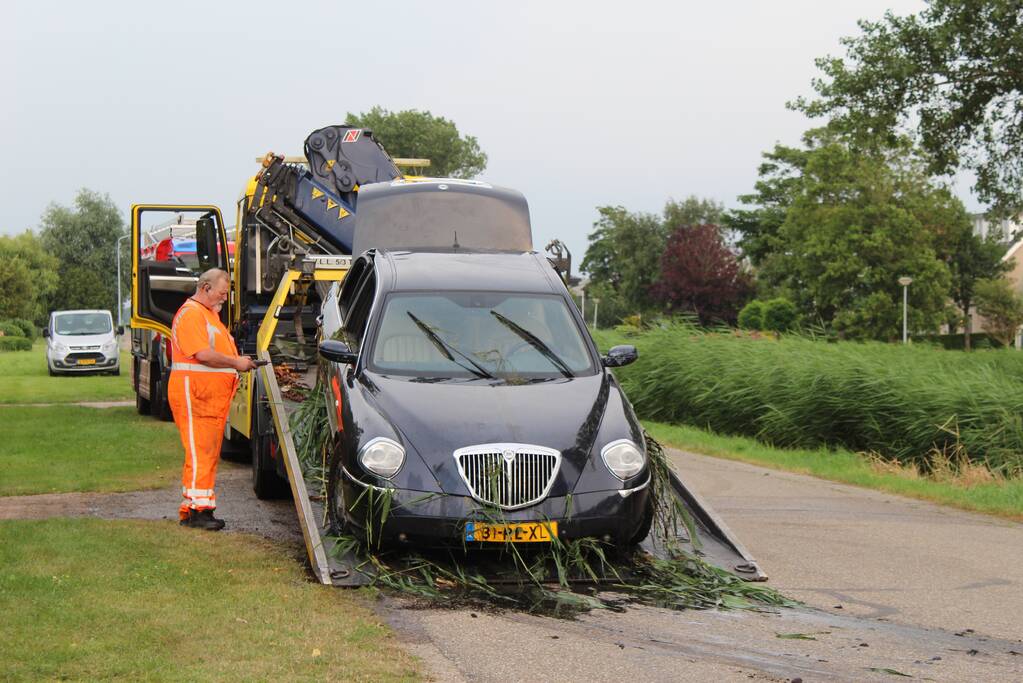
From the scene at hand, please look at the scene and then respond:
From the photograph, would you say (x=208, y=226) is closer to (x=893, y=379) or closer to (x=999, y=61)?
(x=893, y=379)

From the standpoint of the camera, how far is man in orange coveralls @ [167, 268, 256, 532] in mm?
9695

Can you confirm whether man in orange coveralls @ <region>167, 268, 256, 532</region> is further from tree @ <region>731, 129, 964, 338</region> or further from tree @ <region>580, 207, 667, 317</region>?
tree @ <region>580, 207, 667, 317</region>

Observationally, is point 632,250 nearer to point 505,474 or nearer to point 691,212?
point 691,212

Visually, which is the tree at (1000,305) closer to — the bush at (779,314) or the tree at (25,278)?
the bush at (779,314)

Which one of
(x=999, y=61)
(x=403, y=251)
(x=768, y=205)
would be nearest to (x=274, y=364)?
(x=403, y=251)

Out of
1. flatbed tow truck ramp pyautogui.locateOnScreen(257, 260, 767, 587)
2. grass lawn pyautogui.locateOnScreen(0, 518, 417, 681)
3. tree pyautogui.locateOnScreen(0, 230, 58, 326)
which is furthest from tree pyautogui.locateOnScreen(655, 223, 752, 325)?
grass lawn pyautogui.locateOnScreen(0, 518, 417, 681)

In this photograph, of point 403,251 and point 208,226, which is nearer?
point 403,251

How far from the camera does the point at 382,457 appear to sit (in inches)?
304

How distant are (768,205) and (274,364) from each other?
71.1 meters

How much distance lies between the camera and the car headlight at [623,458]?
790 cm

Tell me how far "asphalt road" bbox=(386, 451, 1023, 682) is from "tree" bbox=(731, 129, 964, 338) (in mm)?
48687

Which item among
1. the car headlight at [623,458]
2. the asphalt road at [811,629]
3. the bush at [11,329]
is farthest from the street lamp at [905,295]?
the bush at [11,329]

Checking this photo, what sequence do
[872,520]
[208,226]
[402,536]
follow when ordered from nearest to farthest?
[402,536], [872,520], [208,226]

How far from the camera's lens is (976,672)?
6227mm
